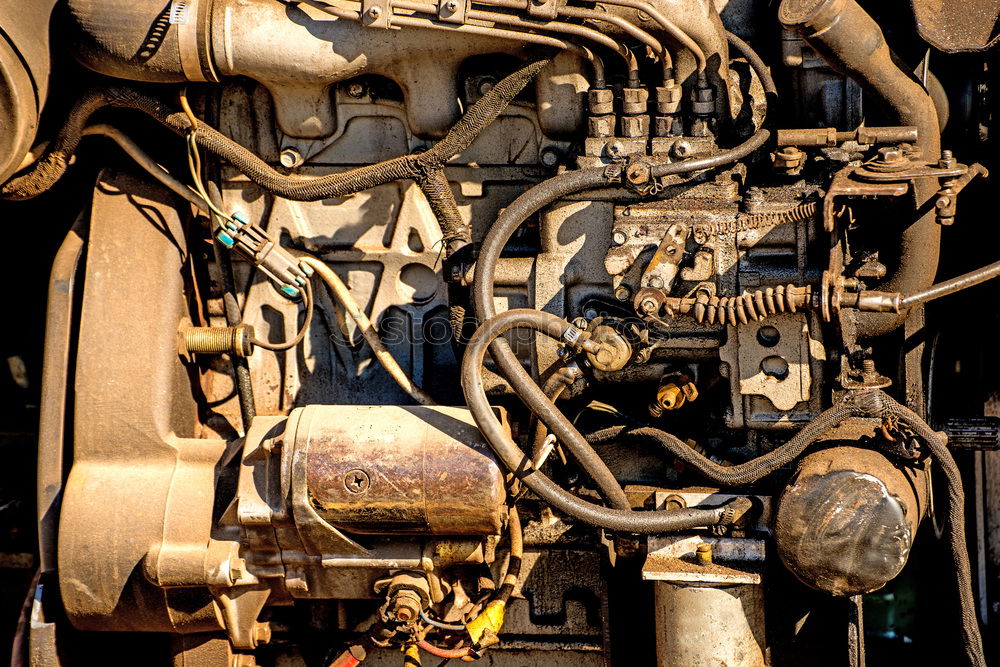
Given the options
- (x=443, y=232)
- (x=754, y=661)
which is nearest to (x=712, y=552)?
(x=754, y=661)

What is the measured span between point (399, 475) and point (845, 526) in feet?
3.47

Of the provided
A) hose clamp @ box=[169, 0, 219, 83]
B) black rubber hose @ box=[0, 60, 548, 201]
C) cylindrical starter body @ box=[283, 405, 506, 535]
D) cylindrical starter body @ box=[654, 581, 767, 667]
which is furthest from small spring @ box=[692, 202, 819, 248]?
hose clamp @ box=[169, 0, 219, 83]

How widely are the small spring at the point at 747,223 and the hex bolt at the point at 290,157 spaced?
1.09 metres

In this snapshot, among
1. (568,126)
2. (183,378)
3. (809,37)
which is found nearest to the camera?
(809,37)

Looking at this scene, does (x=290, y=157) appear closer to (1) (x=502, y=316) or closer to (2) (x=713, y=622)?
(1) (x=502, y=316)

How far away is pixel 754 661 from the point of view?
8.68 ft

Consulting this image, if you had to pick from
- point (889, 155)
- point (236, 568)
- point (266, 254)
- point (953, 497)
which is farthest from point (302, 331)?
point (953, 497)

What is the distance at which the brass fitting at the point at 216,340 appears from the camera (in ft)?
9.46

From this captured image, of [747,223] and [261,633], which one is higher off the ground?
[747,223]

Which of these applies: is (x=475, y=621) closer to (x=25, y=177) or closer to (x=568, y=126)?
(x=568, y=126)

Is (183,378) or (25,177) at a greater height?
(25,177)

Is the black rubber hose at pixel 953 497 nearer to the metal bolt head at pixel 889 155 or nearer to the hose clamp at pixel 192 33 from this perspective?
the metal bolt head at pixel 889 155

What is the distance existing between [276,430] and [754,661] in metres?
1.34

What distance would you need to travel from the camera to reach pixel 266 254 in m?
2.81
